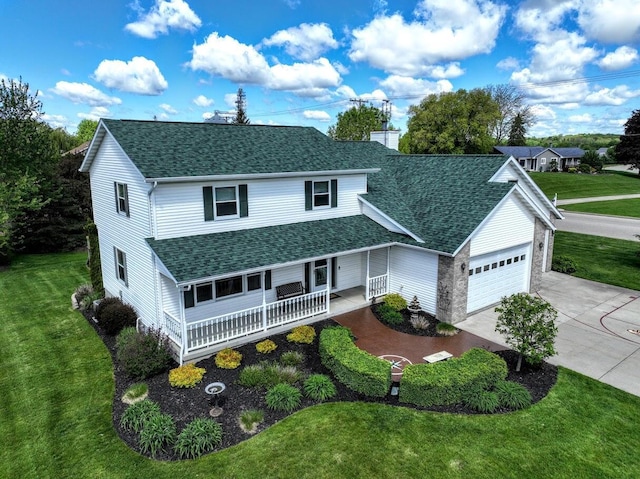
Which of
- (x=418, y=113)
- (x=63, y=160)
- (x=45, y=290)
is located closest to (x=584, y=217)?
(x=418, y=113)

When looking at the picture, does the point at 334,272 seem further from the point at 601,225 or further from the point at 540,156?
the point at 540,156

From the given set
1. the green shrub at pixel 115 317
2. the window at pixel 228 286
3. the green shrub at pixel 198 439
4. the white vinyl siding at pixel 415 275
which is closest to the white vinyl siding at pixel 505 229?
the white vinyl siding at pixel 415 275

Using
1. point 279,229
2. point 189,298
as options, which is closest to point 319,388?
point 189,298

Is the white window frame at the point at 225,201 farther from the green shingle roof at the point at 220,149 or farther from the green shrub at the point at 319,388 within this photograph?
the green shrub at the point at 319,388

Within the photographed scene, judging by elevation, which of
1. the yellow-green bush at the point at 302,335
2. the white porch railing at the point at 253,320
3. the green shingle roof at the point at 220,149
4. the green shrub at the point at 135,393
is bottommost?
the green shrub at the point at 135,393

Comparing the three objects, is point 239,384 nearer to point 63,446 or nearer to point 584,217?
point 63,446

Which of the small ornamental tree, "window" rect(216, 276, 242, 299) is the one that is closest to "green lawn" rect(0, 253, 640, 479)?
the small ornamental tree
